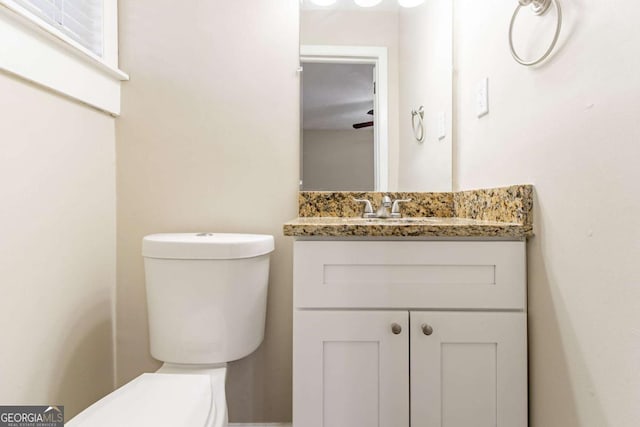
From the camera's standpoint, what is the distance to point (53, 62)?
3.41ft

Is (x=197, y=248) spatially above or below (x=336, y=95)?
below

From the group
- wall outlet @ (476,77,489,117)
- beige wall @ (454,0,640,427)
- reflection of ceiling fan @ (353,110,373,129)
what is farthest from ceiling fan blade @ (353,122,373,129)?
beige wall @ (454,0,640,427)

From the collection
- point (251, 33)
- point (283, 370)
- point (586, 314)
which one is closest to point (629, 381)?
point (586, 314)

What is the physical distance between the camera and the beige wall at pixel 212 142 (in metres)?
1.40

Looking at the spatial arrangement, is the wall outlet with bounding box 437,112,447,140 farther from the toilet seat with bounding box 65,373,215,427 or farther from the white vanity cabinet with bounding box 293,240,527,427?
the toilet seat with bounding box 65,373,215,427

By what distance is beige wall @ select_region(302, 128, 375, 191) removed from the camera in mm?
1436

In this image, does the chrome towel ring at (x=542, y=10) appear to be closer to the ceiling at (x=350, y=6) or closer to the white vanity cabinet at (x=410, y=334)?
the white vanity cabinet at (x=410, y=334)

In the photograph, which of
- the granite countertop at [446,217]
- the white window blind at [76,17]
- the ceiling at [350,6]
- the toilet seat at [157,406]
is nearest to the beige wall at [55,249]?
the white window blind at [76,17]

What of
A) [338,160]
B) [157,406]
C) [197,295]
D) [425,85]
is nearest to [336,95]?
[338,160]

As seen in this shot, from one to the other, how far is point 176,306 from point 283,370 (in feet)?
1.78

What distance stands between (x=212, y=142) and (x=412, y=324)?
99 cm

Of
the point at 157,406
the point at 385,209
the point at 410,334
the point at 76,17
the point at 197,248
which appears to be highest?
the point at 76,17

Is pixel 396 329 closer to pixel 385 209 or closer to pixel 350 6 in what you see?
pixel 385 209

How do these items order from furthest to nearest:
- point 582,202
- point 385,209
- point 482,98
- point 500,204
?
point 385,209, point 482,98, point 500,204, point 582,202
